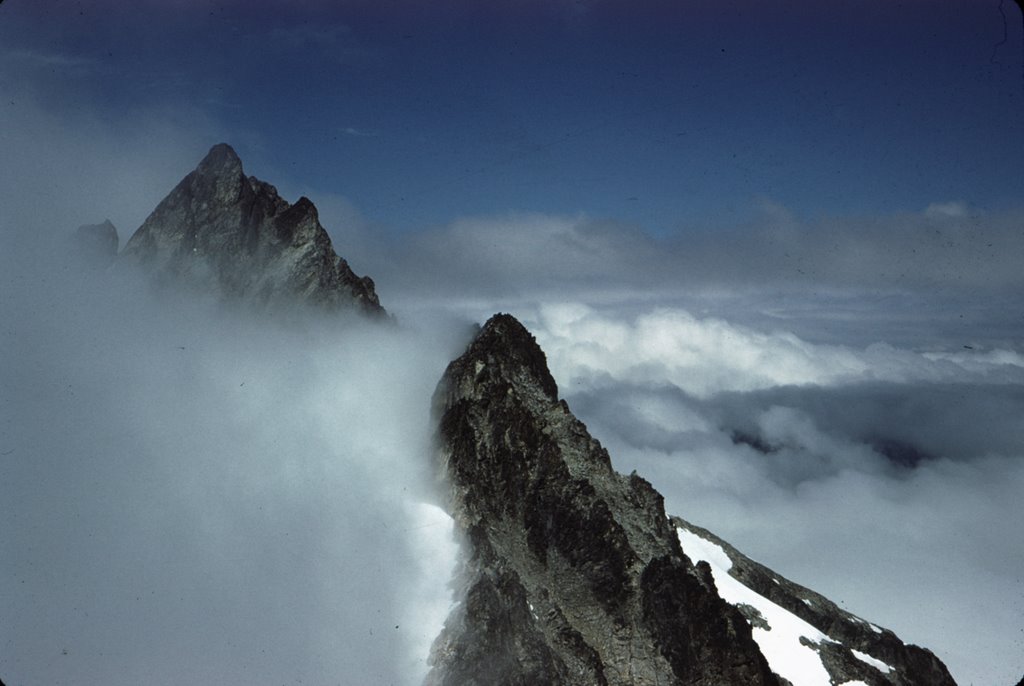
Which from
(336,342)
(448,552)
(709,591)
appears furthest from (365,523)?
(336,342)

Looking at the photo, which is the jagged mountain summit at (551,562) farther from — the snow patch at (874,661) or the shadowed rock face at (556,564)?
the snow patch at (874,661)

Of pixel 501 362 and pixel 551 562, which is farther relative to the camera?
pixel 501 362

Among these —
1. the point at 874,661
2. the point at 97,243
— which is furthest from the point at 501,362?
the point at 97,243

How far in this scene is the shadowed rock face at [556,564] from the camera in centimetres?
4681

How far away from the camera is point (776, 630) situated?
3191 inches

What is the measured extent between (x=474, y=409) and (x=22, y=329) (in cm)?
6234

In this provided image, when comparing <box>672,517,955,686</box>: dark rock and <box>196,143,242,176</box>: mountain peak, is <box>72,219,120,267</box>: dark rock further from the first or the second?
<box>672,517,955,686</box>: dark rock

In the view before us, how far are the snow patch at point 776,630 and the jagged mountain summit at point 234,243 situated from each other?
70.9m

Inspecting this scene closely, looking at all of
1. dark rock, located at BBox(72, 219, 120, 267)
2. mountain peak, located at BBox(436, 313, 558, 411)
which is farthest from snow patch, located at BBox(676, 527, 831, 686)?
Result: dark rock, located at BBox(72, 219, 120, 267)

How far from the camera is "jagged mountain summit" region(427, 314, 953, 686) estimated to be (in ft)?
153

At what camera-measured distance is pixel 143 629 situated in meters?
40.9

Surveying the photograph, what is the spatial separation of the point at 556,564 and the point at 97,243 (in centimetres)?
9357

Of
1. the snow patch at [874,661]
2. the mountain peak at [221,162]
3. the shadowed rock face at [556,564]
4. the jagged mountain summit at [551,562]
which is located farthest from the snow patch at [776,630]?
the mountain peak at [221,162]

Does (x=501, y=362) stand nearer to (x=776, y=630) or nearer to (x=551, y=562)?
(x=551, y=562)
